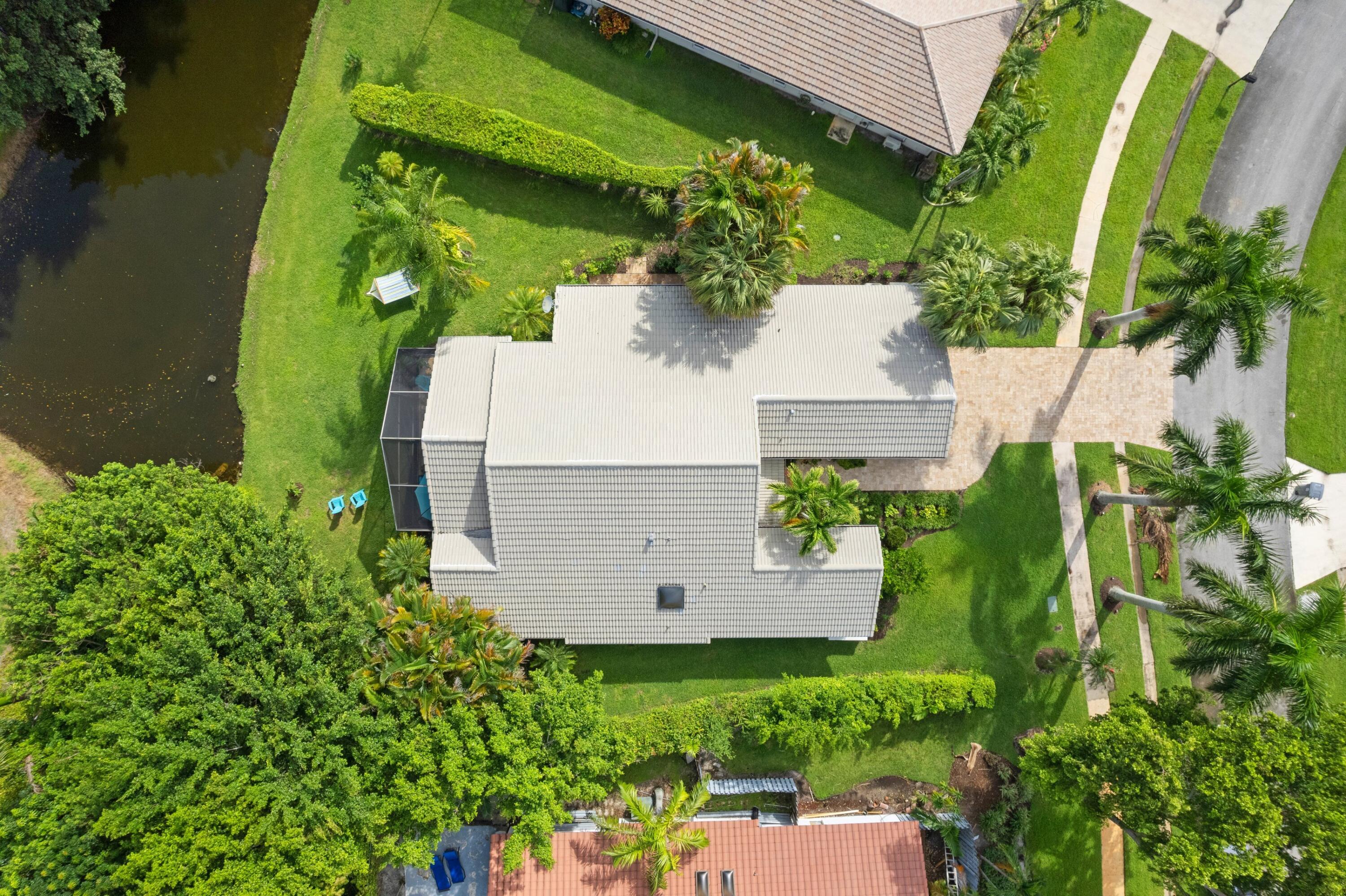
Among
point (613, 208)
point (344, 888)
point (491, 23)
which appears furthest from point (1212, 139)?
point (344, 888)

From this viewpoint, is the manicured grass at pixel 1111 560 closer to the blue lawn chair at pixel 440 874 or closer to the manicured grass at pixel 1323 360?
the manicured grass at pixel 1323 360

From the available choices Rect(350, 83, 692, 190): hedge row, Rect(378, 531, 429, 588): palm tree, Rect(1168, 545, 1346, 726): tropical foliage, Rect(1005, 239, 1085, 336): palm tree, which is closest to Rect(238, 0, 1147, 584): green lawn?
Rect(350, 83, 692, 190): hedge row

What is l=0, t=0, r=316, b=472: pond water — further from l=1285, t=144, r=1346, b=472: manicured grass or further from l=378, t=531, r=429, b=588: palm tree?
l=1285, t=144, r=1346, b=472: manicured grass

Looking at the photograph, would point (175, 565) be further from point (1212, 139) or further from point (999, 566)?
point (1212, 139)

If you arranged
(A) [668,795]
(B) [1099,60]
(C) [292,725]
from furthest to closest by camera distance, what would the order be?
(B) [1099,60], (A) [668,795], (C) [292,725]

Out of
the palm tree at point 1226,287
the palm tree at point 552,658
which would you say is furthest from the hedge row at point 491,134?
the palm tree at point 552,658

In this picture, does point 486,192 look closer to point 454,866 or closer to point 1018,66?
point 1018,66
